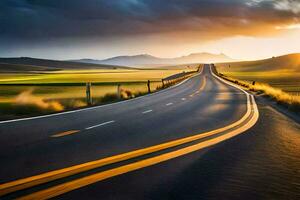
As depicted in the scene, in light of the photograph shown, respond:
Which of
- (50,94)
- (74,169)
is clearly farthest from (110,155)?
(50,94)

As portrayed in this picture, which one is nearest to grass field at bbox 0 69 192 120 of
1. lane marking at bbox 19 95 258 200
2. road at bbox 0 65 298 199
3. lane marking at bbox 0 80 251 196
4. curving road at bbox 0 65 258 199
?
curving road at bbox 0 65 258 199

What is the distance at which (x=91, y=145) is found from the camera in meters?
8.91

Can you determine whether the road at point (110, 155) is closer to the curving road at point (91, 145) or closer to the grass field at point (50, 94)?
the curving road at point (91, 145)

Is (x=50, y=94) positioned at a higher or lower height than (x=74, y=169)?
lower

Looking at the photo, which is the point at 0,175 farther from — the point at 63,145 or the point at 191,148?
the point at 191,148

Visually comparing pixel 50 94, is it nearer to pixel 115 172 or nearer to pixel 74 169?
pixel 74 169

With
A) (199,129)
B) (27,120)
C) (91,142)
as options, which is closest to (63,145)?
(91,142)

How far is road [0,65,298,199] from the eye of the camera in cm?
555

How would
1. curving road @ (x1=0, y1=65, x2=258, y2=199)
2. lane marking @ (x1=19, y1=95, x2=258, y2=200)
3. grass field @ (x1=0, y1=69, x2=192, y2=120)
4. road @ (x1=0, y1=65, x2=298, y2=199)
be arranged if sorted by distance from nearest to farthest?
1. lane marking @ (x1=19, y1=95, x2=258, y2=200)
2. road @ (x1=0, y1=65, x2=298, y2=199)
3. curving road @ (x1=0, y1=65, x2=258, y2=199)
4. grass field @ (x1=0, y1=69, x2=192, y2=120)

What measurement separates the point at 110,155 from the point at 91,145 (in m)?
1.18

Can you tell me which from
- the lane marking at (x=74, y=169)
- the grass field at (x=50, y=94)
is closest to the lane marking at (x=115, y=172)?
the lane marking at (x=74, y=169)

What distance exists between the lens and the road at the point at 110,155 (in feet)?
18.2

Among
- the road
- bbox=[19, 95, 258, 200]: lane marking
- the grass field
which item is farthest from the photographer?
the grass field

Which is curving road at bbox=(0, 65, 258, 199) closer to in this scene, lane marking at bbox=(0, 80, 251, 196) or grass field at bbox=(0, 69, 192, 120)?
lane marking at bbox=(0, 80, 251, 196)
